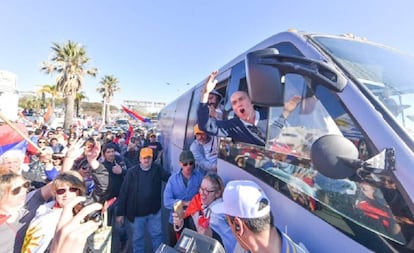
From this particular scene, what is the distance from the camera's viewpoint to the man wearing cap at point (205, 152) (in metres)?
3.98

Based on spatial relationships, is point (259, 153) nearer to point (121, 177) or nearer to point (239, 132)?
point (239, 132)

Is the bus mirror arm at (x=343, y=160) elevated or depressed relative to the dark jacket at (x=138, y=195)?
elevated

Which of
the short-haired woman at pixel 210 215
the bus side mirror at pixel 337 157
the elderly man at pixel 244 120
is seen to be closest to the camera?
the bus side mirror at pixel 337 157

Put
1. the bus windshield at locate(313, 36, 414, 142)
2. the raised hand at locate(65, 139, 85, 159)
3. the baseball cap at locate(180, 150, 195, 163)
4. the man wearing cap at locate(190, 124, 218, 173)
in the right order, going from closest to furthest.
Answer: the bus windshield at locate(313, 36, 414, 142) → the raised hand at locate(65, 139, 85, 159) → the man wearing cap at locate(190, 124, 218, 173) → the baseball cap at locate(180, 150, 195, 163)

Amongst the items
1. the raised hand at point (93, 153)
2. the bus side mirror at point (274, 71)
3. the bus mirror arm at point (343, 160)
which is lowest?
the raised hand at point (93, 153)

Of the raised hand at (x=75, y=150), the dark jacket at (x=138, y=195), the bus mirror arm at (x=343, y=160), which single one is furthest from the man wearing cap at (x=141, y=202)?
the bus mirror arm at (x=343, y=160)

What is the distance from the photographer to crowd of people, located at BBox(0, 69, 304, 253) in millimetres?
1735

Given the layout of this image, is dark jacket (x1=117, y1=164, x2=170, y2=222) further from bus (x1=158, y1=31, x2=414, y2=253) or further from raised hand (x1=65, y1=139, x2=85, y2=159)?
bus (x1=158, y1=31, x2=414, y2=253)

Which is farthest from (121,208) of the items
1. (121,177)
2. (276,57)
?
(276,57)

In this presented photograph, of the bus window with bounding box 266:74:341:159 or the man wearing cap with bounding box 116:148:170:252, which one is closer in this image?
the bus window with bounding box 266:74:341:159

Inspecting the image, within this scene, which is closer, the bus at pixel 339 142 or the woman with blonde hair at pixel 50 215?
the bus at pixel 339 142

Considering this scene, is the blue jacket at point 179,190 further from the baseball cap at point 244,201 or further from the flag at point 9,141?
the flag at point 9,141

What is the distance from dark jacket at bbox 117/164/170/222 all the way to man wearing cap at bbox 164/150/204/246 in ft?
1.85

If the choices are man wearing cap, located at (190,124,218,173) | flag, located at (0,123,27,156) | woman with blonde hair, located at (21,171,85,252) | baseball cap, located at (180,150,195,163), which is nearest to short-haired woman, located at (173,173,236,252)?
man wearing cap, located at (190,124,218,173)
